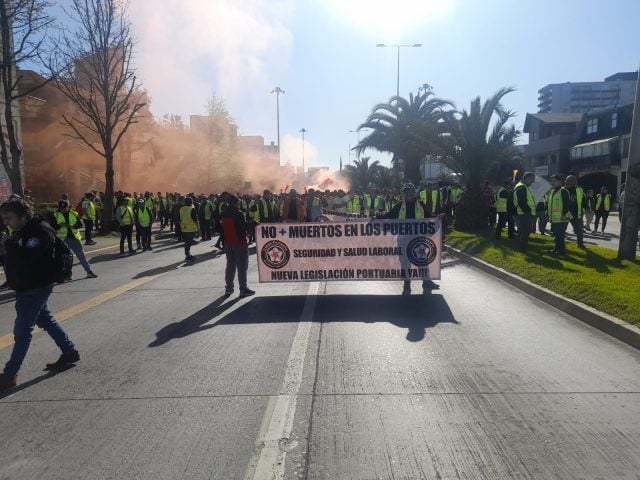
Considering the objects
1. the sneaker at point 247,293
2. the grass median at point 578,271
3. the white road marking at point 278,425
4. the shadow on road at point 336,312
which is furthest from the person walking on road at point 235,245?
the grass median at point 578,271

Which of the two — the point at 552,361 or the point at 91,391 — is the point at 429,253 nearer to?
the point at 552,361

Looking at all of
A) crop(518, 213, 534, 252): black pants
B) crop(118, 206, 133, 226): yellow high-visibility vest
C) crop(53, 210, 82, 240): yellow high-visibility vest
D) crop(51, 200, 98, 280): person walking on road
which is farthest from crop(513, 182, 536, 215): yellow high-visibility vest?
crop(118, 206, 133, 226): yellow high-visibility vest

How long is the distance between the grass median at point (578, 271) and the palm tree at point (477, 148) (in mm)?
4015

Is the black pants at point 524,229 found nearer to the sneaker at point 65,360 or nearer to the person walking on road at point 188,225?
the person walking on road at point 188,225

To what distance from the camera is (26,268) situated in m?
4.41

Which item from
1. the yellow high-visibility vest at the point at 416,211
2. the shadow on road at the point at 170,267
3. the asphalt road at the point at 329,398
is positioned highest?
the yellow high-visibility vest at the point at 416,211

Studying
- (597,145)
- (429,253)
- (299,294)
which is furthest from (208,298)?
(597,145)

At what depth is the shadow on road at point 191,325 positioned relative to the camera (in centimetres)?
594

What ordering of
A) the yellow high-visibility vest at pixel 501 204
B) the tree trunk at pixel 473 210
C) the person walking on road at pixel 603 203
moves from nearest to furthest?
the yellow high-visibility vest at pixel 501 204 < the person walking on road at pixel 603 203 < the tree trunk at pixel 473 210

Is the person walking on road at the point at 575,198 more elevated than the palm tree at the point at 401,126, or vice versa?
the palm tree at the point at 401,126

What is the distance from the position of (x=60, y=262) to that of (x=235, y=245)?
4015 millimetres

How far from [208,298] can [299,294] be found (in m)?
1.44

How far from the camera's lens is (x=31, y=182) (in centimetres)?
3697

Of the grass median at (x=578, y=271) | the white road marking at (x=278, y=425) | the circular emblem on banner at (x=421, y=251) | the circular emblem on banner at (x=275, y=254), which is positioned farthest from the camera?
the circular emblem on banner at (x=275, y=254)
